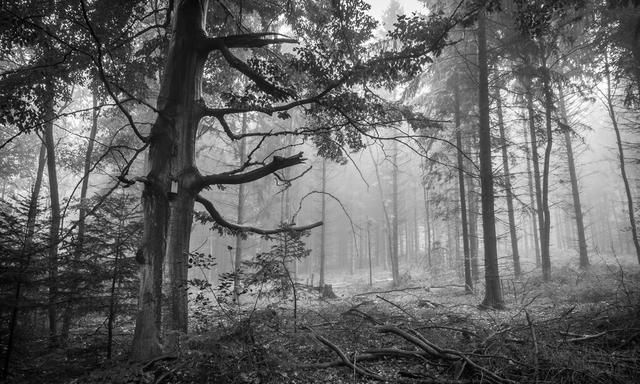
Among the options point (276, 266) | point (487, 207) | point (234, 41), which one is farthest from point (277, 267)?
point (487, 207)

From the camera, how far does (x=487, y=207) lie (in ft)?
32.8

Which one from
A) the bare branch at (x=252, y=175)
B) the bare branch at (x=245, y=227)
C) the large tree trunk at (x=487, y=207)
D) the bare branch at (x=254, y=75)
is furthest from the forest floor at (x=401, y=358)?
the large tree trunk at (x=487, y=207)

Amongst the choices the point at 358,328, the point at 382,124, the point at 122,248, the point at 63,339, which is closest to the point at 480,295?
the point at 358,328

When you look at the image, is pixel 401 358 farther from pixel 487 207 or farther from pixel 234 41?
pixel 487 207

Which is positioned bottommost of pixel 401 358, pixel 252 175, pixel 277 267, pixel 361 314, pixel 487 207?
pixel 401 358

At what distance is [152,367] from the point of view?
4.40 meters

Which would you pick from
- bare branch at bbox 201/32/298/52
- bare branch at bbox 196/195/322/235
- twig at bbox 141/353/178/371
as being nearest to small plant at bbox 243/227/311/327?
bare branch at bbox 196/195/322/235

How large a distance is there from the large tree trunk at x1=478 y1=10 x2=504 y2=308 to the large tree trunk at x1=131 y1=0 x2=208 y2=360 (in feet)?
27.5

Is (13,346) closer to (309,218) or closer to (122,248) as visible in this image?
(122,248)

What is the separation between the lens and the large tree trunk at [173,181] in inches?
192

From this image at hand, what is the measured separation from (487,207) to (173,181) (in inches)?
352

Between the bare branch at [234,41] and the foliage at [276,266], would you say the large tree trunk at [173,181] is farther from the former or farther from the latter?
the foliage at [276,266]

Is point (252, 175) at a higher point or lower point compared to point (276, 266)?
higher

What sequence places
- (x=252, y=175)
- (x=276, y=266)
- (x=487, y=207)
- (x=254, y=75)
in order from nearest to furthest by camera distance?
(x=276, y=266), (x=252, y=175), (x=254, y=75), (x=487, y=207)
